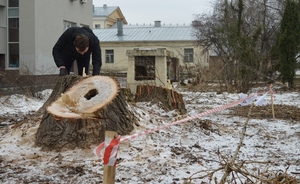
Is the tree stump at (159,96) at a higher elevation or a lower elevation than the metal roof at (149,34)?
lower

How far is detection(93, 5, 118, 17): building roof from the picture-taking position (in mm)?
58831

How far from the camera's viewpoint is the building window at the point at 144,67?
11.8 meters

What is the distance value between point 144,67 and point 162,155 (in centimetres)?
756

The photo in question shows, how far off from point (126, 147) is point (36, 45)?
16.4 metres

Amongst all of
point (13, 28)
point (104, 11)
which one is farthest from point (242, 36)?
point (104, 11)

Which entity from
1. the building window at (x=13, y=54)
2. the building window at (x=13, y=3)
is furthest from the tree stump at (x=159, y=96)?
the building window at (x=13, y=3)

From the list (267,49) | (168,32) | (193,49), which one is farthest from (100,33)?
(267,49)

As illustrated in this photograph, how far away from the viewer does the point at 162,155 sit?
451cm

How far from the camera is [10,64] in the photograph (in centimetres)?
2009

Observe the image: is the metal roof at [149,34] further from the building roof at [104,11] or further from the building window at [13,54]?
the building window at [13,54]

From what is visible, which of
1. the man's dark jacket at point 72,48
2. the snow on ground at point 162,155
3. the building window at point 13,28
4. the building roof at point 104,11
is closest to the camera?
the snow on ground at point 162,155

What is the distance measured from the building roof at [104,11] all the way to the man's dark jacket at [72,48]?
54.1 metres

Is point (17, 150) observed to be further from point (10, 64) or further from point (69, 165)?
point (10, 64)

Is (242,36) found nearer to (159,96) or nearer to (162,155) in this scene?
(159,96)
